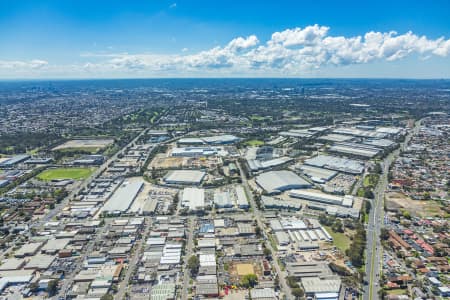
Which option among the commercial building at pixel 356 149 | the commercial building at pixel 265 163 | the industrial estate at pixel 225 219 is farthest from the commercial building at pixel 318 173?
the commercial building at pixel 356 149

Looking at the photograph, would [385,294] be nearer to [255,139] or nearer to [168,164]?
[168,164]

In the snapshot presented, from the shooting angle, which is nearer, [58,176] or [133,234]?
[133,234]

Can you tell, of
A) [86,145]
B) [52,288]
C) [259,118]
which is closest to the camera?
[52,288]

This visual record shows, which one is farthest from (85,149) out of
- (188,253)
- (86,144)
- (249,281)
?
(249,281)

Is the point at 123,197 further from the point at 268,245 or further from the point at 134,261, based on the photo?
the point at 268,245

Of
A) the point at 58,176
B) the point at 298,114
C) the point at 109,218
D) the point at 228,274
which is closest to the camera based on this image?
the point at 228,274

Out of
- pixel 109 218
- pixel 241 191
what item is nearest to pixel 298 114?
pixel 241 191
